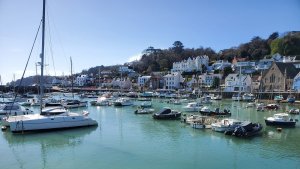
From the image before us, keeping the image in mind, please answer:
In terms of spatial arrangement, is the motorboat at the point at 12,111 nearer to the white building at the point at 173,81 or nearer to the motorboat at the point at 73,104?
the motorboat at the point at 73,104

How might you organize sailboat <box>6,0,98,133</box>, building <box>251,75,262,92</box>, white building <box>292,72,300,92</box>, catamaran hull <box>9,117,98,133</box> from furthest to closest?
building <box>251,75,262,92</box> < white building <box>292,72,300,92</box> < sailboat <box>6,0,98,133</box> < catamaran hull <box>9,117,98,133</box>

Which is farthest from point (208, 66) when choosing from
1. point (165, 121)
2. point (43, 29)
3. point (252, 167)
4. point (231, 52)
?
point (252, 167)

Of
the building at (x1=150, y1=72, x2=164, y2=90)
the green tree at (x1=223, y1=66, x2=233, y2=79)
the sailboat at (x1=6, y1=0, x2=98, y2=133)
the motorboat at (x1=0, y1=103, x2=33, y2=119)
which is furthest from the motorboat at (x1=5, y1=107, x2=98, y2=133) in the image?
the building at (x1=150, y1=72, x2=164, y2=90)

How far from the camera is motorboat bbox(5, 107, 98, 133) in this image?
3022 centimetres

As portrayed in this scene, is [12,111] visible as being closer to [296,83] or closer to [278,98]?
[278,98]

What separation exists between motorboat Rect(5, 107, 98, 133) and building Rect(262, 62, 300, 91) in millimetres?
63303

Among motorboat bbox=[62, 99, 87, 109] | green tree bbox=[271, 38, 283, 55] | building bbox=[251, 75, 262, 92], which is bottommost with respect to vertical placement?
motorboat bbox=[62, 99, 87, 109]

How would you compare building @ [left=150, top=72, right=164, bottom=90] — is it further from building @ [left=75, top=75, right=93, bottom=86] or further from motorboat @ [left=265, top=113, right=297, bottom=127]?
motorboat @ [left=265, top=113, right=297, bottom=127]

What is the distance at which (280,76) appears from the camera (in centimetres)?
8325

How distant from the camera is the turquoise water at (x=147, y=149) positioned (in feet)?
68.4

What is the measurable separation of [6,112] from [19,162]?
18911mm

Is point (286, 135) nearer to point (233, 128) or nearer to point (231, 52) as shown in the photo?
point (233, 128)

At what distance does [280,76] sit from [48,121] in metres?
68.7

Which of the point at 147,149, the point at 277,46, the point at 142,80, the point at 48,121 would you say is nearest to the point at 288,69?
the point at 277,46
